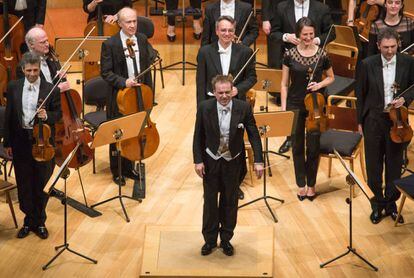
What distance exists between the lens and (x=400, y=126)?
270 inches

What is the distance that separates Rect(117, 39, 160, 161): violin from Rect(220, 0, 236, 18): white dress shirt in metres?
1.12

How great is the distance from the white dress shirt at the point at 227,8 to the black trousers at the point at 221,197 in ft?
7.00

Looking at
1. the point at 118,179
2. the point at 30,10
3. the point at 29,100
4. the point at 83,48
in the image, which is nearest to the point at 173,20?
the point at 30,10

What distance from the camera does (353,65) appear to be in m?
8.61

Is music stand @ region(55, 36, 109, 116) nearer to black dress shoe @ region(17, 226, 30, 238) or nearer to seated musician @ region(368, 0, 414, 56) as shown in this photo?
black dress shoe @ region(17, 226, 30, 238)

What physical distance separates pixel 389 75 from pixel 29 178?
274cm

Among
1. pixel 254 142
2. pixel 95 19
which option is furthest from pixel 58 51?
pixel 254 142

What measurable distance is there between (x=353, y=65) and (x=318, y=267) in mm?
2587

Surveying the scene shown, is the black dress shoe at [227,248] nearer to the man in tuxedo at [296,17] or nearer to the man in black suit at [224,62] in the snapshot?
the man in black suit at [224,62]

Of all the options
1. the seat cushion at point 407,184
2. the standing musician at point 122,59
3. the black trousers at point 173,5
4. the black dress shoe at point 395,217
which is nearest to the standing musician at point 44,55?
the standing musician at point 122,59

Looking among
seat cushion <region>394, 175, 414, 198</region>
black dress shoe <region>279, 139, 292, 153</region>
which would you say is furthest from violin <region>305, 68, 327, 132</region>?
black dress shoe <region>279, 139, 292, 153</region>

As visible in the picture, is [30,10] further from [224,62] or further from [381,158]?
[381,158]

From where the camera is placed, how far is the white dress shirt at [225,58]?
23.4 feet

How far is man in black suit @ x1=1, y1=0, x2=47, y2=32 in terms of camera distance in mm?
9070
